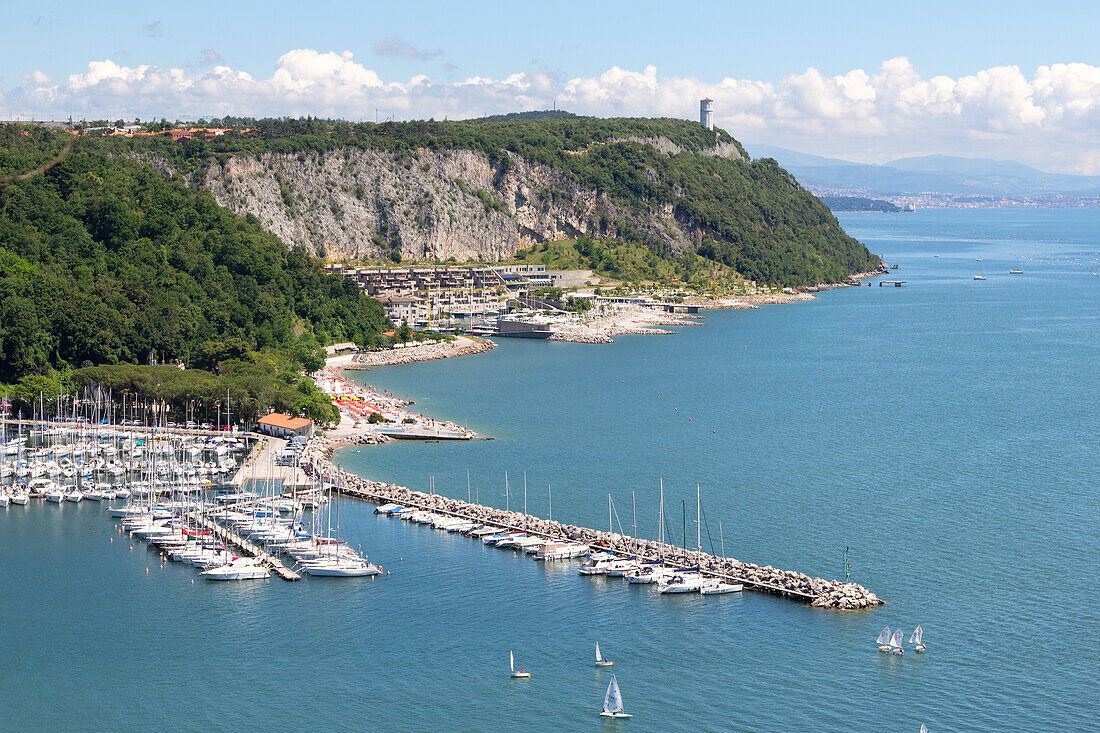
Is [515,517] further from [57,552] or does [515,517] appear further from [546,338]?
[546,338]

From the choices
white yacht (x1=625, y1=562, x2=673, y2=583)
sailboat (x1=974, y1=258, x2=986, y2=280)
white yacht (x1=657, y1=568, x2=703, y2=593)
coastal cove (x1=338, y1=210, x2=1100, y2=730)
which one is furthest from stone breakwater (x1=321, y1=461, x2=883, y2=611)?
sailboat (x1=974, y1=258, x2=986, y2=280)

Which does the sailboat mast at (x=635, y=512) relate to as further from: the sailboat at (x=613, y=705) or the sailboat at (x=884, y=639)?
the sailboat at (x=613, y=705)

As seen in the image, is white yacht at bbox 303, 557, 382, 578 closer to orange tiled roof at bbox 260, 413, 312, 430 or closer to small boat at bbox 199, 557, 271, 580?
small boat at bbox 199, 557, 271, 580

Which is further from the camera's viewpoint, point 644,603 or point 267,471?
point 267,471

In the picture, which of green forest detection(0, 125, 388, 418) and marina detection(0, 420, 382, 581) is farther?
green forest detection(0, 125, 388, 418)

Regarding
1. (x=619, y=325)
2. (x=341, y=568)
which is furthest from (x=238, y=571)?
(x=619, y=325)

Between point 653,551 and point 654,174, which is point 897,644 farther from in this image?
point 654,174

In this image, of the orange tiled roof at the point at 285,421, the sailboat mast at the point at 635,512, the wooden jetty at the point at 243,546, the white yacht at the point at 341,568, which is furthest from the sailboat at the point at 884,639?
the orange tiled roof at the point at 285,421
